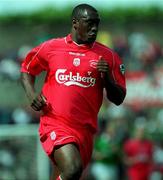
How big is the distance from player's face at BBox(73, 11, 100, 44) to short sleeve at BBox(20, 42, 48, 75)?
0.53 m

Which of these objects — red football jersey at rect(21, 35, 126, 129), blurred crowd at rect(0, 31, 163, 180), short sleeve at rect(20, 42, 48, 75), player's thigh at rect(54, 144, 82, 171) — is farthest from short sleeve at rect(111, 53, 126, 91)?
blurred crowd at rect(0, 31, 163, 180)

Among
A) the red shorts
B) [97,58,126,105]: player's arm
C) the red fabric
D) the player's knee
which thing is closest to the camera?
the player's knee

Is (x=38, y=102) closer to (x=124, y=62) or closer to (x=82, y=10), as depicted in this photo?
(x=82, y=10)

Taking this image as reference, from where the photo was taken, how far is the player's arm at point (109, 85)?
34.6 ft

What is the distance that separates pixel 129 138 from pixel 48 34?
31.2 feet

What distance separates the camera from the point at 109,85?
10.8 meters

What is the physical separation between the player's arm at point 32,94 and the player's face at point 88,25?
0.82 m

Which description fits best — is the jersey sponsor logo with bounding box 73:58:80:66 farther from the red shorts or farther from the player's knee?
the player's knee

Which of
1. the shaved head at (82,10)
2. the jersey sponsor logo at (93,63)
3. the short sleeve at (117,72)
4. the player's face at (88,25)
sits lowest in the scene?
the short sleeve at (117,72)

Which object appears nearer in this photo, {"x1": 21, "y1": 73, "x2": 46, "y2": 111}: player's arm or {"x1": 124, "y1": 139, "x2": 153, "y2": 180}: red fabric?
{"x1": 21, "y1": 73, "x2": 46, "y2": 111}: player's arm

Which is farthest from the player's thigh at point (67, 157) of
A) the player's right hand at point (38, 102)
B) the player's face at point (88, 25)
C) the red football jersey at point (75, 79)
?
the player's face at point (88, 25)

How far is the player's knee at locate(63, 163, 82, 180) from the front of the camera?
10.2 meters

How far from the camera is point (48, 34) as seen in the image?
29.1 m

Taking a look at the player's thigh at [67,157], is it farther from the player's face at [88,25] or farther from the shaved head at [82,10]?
the shaved head at [82,10]
